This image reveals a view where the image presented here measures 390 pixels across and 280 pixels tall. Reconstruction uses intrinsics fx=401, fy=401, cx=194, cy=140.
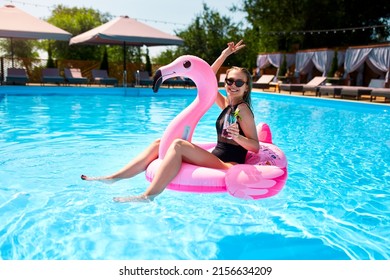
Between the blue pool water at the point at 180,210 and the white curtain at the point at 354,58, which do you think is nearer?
the blue pool water at the point at 180,210

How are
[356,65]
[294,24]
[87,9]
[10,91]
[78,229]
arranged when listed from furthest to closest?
[87,9] → [294,24] → [356,65] → [10,91] → [78,229]

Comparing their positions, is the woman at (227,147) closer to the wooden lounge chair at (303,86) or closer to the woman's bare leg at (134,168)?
the woman's bare leg at (134,168)

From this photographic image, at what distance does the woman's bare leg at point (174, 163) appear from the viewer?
315cm

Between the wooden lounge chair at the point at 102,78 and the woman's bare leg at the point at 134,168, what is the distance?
1478cm

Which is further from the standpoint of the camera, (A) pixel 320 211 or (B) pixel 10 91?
(B) pixel 10 91

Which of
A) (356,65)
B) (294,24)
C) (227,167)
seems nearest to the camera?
(227,167)

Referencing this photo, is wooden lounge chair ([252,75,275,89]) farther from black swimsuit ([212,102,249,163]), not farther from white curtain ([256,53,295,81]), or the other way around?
black swimsuit ([212,102,249,163])

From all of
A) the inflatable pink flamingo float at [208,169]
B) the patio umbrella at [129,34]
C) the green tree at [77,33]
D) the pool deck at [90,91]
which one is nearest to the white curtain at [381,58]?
the pool deck at [90,91]

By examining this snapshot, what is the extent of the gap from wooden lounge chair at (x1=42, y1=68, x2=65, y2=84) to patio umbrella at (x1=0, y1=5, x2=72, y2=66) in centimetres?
225

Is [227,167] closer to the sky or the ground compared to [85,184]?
closer to the sky

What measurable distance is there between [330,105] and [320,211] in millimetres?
10895
